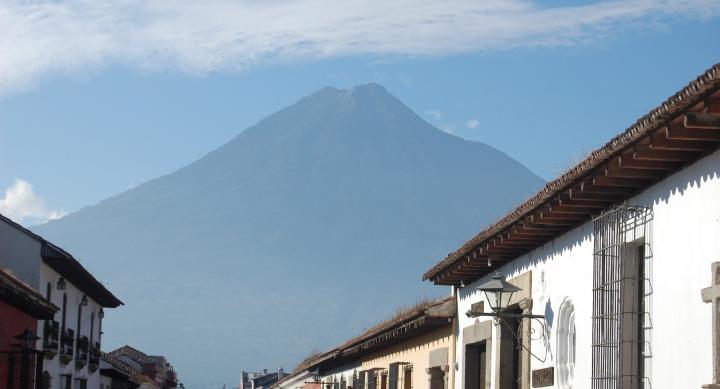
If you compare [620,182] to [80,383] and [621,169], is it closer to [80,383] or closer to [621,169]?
[621,169]

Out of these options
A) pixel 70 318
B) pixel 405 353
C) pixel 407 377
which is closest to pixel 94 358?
pixel 70 318

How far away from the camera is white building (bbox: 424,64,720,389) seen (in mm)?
10609

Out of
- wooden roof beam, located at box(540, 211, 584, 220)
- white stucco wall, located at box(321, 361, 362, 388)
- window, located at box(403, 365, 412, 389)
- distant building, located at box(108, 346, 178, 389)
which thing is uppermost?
distant building, located at box(108, 346, 178, 389)

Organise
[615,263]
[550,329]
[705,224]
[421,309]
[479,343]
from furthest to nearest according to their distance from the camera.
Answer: [421,309], [479,343], [550,329], [615,263], [705,224]

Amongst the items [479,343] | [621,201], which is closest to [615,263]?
[621,201]

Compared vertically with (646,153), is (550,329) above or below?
below

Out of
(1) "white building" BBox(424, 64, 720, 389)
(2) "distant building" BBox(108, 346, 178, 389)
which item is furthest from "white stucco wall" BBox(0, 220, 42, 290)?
(2) "distant building" BBox(108, 346, 178, 389)

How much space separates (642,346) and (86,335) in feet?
88.5

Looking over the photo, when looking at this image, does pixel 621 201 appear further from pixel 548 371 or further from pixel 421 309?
pixel 421 309

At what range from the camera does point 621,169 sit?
39.0ft

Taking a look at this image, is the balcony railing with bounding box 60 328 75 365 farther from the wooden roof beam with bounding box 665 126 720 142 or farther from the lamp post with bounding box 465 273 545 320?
the wooden roof beam with bounding box 665 126 720 142

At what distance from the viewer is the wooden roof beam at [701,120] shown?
394 inches

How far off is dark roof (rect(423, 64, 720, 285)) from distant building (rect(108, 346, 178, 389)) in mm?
52280

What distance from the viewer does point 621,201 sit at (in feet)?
43.0
